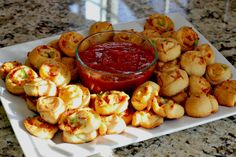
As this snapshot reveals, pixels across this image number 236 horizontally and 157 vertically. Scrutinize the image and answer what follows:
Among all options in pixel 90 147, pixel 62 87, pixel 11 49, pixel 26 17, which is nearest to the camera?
pixel 90 147

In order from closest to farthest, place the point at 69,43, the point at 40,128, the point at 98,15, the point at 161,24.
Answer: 1. the point at 40,128
2. the point at 69,43
3. the point at 161,24
4. the point at 98,15

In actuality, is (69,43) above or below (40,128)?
above

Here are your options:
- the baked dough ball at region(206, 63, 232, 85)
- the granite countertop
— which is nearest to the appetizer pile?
the baked dough ball at region(206, 63, 232, 85)

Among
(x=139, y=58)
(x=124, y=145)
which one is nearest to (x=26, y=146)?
(x=124, y=145)

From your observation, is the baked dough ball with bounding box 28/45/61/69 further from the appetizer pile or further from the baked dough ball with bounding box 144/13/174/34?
the baked dough ball with bounding box 144/13/174/34

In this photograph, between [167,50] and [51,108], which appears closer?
[51,108]

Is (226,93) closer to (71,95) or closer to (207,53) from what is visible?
(207,53)

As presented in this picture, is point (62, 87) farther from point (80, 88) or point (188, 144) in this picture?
point (188, 144)

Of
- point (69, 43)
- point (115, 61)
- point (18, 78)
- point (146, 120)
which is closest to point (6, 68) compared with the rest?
point (18, 78)
